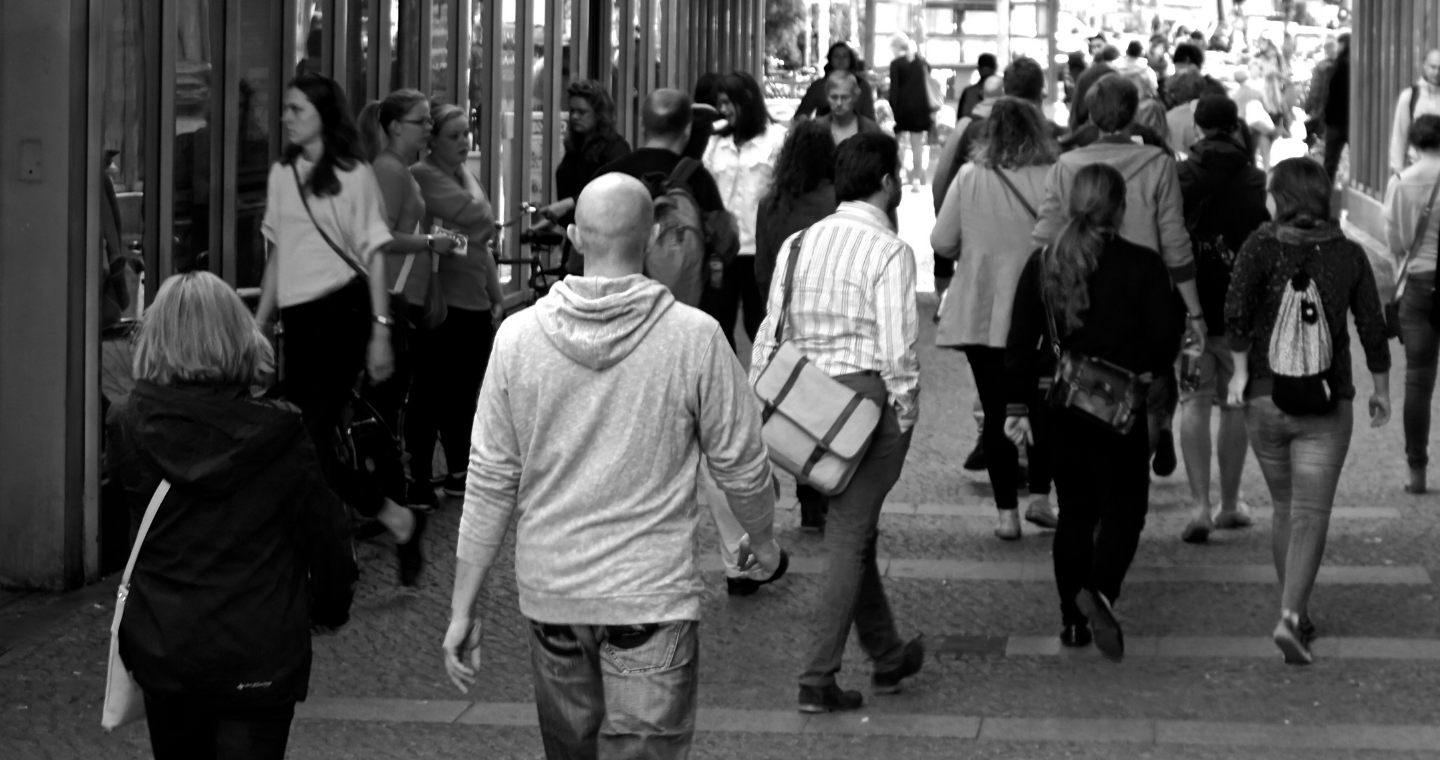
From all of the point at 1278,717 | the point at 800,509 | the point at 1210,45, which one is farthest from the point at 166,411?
the point at 1210,45

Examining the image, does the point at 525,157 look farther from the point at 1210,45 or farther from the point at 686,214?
the point at 1210,45

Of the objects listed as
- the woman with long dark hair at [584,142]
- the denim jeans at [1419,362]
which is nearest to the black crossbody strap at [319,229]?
the woman with long dark hair at [584,142]

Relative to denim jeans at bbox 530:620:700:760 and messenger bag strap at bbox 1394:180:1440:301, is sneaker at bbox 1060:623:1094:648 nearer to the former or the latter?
denim jeans at bbox 530:620:700:760

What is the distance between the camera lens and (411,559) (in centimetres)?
776

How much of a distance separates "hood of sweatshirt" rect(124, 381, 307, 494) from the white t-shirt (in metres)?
3.52

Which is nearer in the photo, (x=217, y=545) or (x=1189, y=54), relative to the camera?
(x=217, y=545)

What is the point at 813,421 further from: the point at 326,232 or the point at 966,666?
the point at 326,232

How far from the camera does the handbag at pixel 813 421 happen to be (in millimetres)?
5988

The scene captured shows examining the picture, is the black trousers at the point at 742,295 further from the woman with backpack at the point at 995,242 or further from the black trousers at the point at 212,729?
the black trousers at the point at 212,729

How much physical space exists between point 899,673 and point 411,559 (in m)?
2.11

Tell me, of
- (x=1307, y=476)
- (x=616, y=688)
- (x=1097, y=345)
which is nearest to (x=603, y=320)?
(x=616, y=688)

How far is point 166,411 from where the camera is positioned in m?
4.10

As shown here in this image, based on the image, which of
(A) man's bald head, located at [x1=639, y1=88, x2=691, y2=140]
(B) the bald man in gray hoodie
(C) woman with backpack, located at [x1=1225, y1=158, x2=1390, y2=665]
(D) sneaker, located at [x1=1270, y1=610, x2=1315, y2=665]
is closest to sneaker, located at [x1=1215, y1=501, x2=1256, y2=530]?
(C) woman with backpack, located at [x1=1225, y1=158, x2=1390, y2=665]

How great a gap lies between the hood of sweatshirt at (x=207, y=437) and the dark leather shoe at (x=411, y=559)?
3.54 meters
